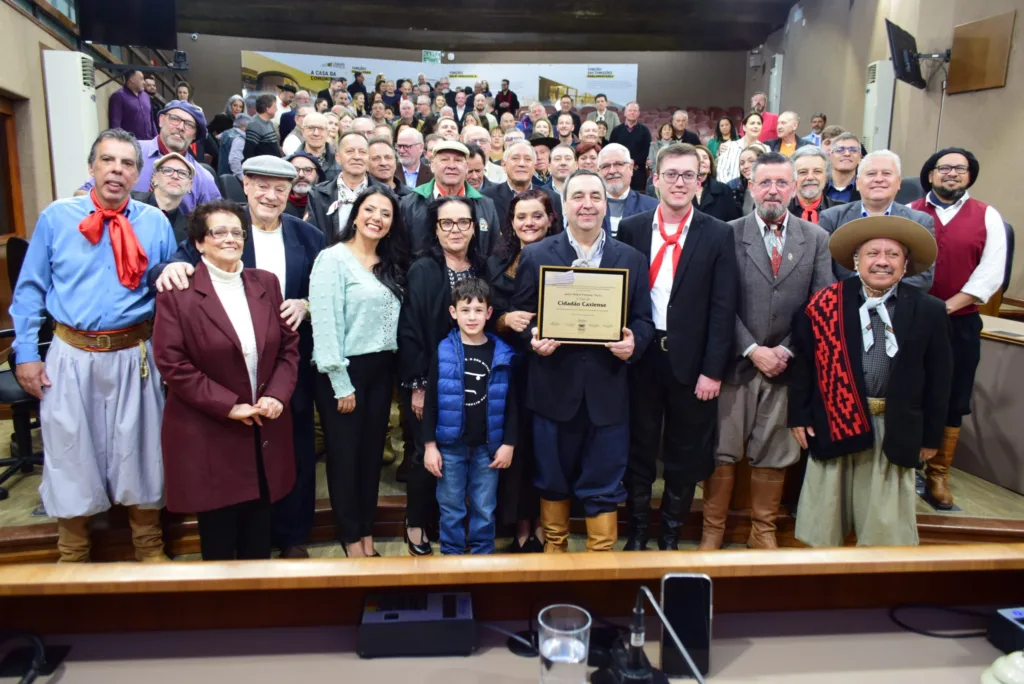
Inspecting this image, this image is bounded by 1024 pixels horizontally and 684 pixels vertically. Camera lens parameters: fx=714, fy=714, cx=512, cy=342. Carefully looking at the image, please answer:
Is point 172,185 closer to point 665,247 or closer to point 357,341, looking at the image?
point 357,341

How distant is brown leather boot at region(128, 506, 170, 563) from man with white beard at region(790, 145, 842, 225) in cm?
317

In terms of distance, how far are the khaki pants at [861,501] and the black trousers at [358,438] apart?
1.62 metres

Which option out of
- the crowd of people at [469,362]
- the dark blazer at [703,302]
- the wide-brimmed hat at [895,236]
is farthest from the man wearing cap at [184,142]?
the wide-brimmed hat at [895,236]

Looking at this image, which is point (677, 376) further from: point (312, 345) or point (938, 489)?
point (938, 489)

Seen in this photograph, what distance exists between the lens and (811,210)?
11.3 feet

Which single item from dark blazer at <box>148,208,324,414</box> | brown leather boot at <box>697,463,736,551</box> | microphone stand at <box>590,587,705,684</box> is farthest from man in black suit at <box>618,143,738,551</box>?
microphone stand at <box>590,587,705,684</box>

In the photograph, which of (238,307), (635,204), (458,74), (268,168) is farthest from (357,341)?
(458,74)

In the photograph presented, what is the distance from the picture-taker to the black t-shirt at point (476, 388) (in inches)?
102

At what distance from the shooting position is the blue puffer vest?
8.53ft

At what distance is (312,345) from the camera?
2.78 meters

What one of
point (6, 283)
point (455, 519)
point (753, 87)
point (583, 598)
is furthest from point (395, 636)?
point (753, 87)

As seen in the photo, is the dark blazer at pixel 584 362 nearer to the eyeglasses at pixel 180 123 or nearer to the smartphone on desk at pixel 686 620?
the smartphone on desk at pixel 686 620

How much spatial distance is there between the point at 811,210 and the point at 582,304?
167 centimetres

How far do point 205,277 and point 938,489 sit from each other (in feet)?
11.1
